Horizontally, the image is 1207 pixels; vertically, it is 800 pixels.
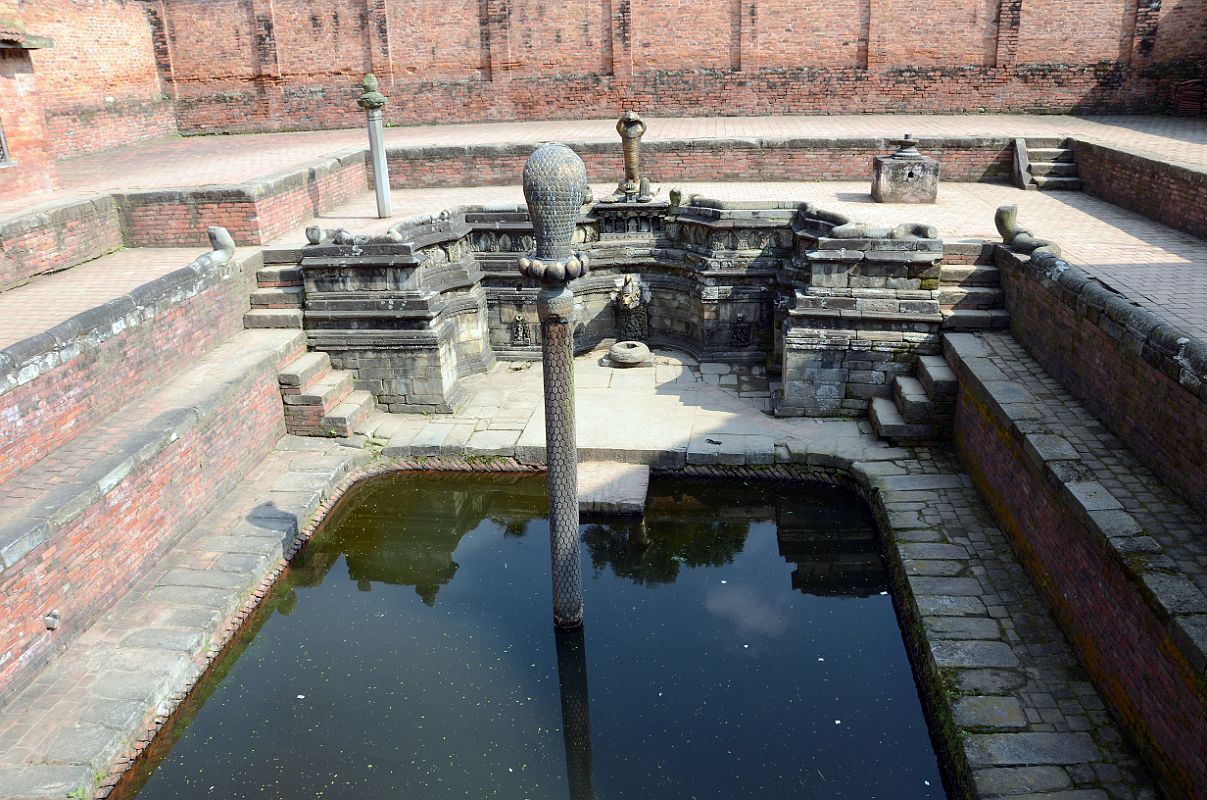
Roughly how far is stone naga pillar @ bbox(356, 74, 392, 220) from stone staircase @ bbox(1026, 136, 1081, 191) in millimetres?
8718

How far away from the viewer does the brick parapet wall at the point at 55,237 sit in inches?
352

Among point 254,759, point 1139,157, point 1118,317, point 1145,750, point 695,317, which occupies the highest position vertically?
point 1139,157

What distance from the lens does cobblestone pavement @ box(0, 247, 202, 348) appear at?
26.0 ft

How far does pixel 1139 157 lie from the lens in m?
10.7

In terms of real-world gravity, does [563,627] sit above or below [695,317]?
below

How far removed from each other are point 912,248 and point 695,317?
2.95 metres

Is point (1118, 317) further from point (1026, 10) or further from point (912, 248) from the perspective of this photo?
point (1026, 10)

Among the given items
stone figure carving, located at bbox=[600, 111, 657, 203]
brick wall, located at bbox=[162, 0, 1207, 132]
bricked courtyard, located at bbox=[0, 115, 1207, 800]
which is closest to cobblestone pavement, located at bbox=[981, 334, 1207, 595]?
bricked courtyard, located at bbox=[0, 115, 1207, 800]

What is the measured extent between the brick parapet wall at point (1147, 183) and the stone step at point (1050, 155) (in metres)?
0.14

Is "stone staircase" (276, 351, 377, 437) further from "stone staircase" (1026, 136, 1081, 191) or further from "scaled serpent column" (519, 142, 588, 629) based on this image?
"stone staircase" (1026, 136, 1081, 191)

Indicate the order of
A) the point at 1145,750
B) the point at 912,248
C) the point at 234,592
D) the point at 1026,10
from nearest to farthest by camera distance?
the point at 1145,750, the point at 234,592, the point at 912,248, the point at 1026,10

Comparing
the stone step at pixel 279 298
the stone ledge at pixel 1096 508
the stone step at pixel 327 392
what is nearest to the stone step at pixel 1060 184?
the stone ledge at pixel 1096 508

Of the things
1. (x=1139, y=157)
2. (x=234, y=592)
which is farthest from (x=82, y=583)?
(x=1139, y=157)

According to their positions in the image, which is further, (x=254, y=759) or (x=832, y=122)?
(x=832, y=122)
